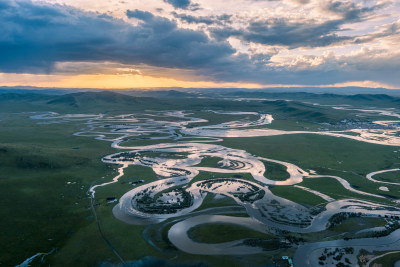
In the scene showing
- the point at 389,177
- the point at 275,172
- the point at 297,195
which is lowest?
the point at 275,172

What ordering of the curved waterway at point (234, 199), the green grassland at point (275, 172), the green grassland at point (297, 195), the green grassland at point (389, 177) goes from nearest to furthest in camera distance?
the curved waterway at point (234, 199) → the green grassland at point (297, 195) → the green grassland at point (389, 177) → the green grassland at point (275, 172)

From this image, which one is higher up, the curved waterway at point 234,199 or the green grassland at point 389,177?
the green grassland at point 389,177

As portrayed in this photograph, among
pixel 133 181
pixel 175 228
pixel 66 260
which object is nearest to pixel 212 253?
pixel 175 228

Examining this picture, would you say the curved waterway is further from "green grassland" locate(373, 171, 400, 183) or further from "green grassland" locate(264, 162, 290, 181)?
"green grassland" locate(373, 171, 400, 183)

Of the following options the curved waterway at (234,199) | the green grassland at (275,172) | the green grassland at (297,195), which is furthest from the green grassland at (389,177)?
the green grassland at (297,195)

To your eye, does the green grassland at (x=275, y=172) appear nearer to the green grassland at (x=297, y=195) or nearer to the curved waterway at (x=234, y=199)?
the curved waterway at (x=234, y=199)

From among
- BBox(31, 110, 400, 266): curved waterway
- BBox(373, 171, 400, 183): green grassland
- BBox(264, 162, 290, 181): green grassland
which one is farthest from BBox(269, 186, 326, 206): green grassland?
BBox(373, 171, 400, 183): green grassland

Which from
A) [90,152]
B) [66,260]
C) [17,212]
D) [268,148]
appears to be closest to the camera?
[66,260]

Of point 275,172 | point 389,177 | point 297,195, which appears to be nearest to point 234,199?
point 297,195

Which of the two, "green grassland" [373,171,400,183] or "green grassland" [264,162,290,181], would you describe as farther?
"green grassland" [264,162,290,181]

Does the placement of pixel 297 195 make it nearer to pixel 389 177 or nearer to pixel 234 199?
pixel 234 199

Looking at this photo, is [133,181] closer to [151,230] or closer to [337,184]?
[151,230]
